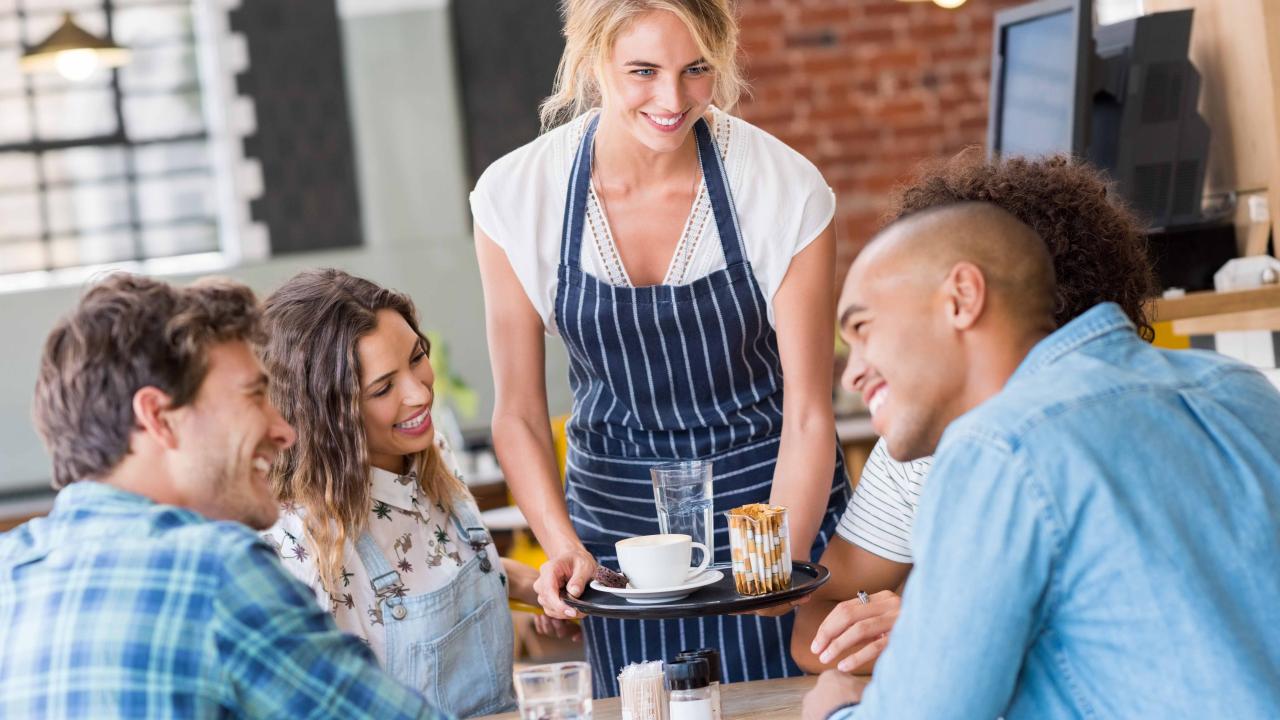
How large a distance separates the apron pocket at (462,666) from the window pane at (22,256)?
5316mm

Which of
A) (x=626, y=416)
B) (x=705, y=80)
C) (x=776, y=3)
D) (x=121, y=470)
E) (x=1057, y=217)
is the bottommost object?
(x=626, y=416)

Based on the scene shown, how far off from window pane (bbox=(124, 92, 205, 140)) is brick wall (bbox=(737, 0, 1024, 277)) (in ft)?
8.44

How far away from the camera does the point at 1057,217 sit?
59.4 inches

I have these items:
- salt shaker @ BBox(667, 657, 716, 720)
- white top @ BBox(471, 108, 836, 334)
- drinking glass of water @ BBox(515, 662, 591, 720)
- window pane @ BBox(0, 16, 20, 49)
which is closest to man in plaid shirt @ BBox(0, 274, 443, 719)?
drinking glass of water @ BBox(515, 662, 591, 720)

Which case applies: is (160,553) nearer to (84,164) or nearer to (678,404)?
(678,404)

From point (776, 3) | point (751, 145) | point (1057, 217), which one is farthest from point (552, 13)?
point (1057, 217)

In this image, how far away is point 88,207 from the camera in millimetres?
6543

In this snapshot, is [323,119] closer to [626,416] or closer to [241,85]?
[241,85]

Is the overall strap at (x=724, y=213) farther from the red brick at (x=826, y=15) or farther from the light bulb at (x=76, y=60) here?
the red brick at (x=826, y=15)

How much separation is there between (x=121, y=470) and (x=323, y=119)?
5.51 metres

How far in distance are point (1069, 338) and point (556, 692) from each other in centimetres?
49

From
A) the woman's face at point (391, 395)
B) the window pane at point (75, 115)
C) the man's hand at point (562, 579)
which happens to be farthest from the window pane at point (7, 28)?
the man's hand at point (562, 579)

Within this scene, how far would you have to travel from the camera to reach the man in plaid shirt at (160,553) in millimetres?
997

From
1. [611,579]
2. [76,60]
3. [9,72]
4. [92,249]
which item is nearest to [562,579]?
[611,579]
